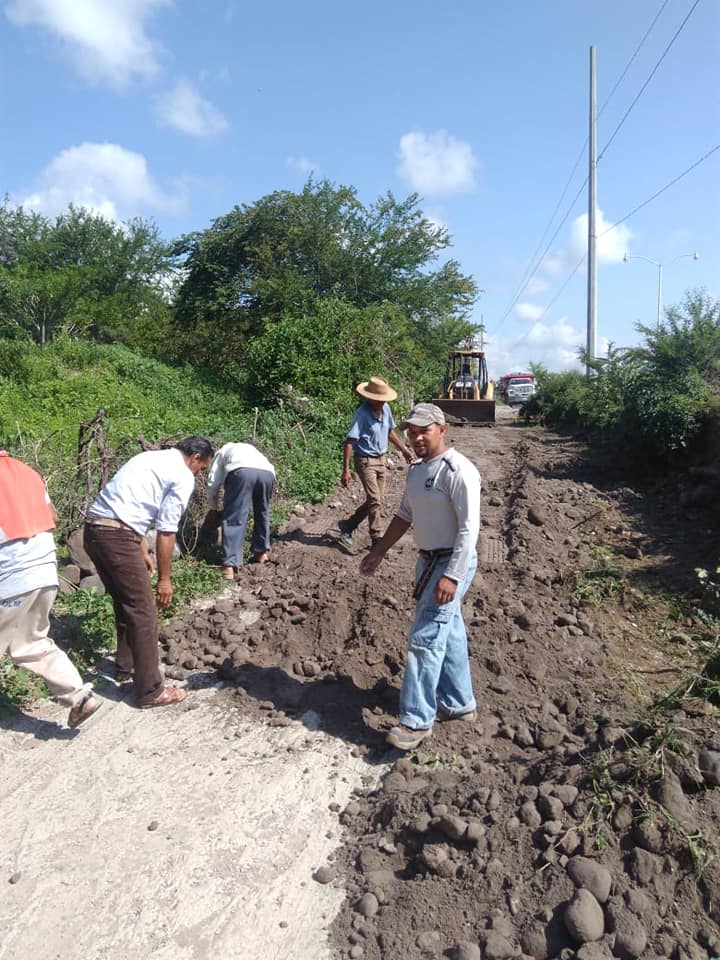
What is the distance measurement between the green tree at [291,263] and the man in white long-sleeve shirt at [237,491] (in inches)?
589

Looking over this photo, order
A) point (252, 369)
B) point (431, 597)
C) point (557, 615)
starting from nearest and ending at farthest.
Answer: point (431, 597) < point (557, 615) < point (252, 369)

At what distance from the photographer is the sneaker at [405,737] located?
13.3ft

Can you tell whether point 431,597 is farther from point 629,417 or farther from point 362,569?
point 629,417

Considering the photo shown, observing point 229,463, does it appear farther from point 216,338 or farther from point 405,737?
point 216,338

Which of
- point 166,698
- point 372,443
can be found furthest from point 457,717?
point 372,443

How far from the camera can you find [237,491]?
6969 millimetres

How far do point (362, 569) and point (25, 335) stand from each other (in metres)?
23.2

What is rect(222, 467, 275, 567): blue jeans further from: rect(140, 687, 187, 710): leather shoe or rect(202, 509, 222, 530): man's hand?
rect(140, 687, 187, 710): leather shoe

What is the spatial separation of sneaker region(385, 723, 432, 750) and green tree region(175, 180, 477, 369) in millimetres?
18451

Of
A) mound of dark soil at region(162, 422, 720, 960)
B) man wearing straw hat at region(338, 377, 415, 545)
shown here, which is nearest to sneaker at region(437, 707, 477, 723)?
mound of dark soil at region(162, 422, 720, 960)

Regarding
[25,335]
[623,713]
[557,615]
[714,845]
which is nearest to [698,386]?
[557,615]

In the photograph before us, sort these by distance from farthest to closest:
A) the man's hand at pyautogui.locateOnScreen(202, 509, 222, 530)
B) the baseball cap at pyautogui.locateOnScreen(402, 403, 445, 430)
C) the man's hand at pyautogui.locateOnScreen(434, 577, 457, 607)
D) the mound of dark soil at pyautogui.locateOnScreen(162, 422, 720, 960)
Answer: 1. the man's hand at pyautogui.locateOnScreen(202, 509, 222, 530)
2. the baseball cap at pyautogui.locateOnScreen(402, 403, 445, 430)
3. the man's hand at pyautogui.locateOnScreen(434, 577, 457, 607)
4. the mound of dark soil at pyautogui.locateOnScreen(162, 422, 720, 960)

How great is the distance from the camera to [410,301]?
78.3 ft

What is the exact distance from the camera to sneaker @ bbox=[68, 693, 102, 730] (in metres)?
4.30
